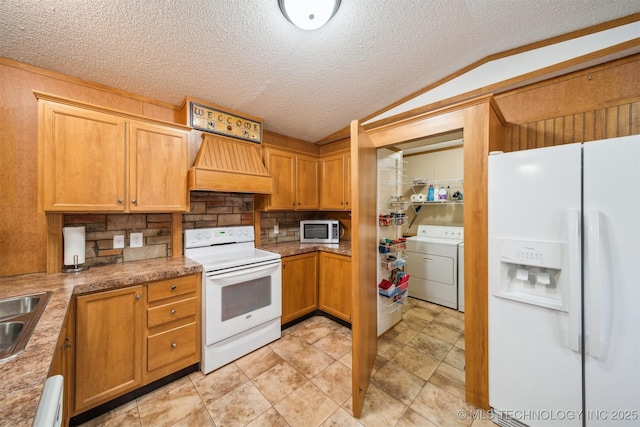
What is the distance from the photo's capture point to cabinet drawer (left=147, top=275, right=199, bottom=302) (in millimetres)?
1739

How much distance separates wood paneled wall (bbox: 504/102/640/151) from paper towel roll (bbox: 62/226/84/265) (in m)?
3.56

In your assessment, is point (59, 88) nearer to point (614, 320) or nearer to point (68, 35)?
point (68, 35)

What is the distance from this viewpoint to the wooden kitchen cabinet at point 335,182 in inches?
122

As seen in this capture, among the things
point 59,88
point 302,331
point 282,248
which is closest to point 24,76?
point 59,88

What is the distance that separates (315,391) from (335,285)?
112cm

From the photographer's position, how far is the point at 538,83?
190cm

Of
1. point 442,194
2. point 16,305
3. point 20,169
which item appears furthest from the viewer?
point 442,194

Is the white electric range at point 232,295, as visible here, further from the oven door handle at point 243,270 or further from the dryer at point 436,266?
the dryer at point 436,266

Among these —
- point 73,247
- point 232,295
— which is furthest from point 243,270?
point 73,247

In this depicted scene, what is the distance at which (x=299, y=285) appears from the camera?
2.75 m

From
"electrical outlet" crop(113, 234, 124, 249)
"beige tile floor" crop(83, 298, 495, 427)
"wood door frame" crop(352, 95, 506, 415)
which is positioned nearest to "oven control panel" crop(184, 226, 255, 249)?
"electrical outlet" crop(113, 234, 124, 249)

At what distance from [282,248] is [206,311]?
3.54 ft

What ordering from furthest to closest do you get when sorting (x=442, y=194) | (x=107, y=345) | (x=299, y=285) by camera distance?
(x=442, y=194) < (x=299, y=285) < (x=107, y=345)

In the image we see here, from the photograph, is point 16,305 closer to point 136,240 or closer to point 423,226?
point 136,240
